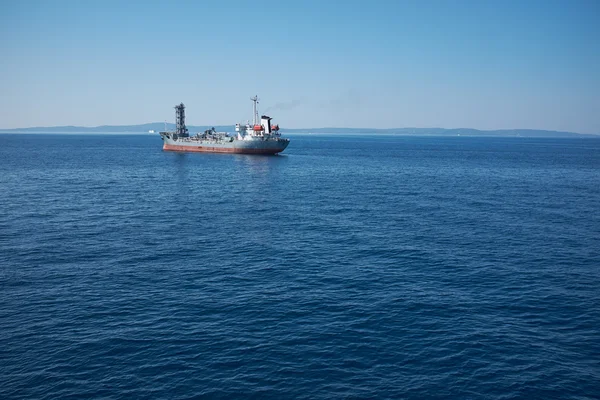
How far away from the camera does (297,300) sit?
3447cm

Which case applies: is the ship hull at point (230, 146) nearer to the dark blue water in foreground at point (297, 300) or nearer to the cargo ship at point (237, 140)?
the cargo ship at point (237, 140)

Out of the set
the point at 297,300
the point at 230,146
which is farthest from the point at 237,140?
the point at 297,300

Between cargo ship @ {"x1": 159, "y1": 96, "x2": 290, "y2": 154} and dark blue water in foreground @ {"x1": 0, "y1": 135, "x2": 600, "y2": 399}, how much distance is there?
90538mm

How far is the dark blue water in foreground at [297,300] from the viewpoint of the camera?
24281 mm

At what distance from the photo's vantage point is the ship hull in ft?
526

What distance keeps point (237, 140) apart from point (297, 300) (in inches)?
5266

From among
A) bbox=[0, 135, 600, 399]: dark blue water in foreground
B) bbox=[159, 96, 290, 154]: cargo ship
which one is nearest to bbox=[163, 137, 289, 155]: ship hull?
bbox=[159, 96, 290, 154]: cargo ship

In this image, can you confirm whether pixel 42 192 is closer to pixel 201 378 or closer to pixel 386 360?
pixel 201 378

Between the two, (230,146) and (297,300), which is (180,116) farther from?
(297,300)

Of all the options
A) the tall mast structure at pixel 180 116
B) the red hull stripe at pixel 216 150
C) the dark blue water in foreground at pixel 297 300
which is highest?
the tall mast structure at pixel 180 116

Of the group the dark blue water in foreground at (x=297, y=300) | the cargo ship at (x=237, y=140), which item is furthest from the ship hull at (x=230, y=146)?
the dark blue water in foreground at (x=297, y=300)

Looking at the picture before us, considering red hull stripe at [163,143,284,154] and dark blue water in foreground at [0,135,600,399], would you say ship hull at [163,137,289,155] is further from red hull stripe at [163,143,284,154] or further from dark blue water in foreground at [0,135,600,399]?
dark blue water in foreground at [0,135,600,399]

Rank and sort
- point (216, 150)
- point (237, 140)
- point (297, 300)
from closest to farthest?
point (297, 300) → point (237, 140) → point (216, 150)

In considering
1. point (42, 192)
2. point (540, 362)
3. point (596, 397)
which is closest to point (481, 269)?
point (540, 362)
